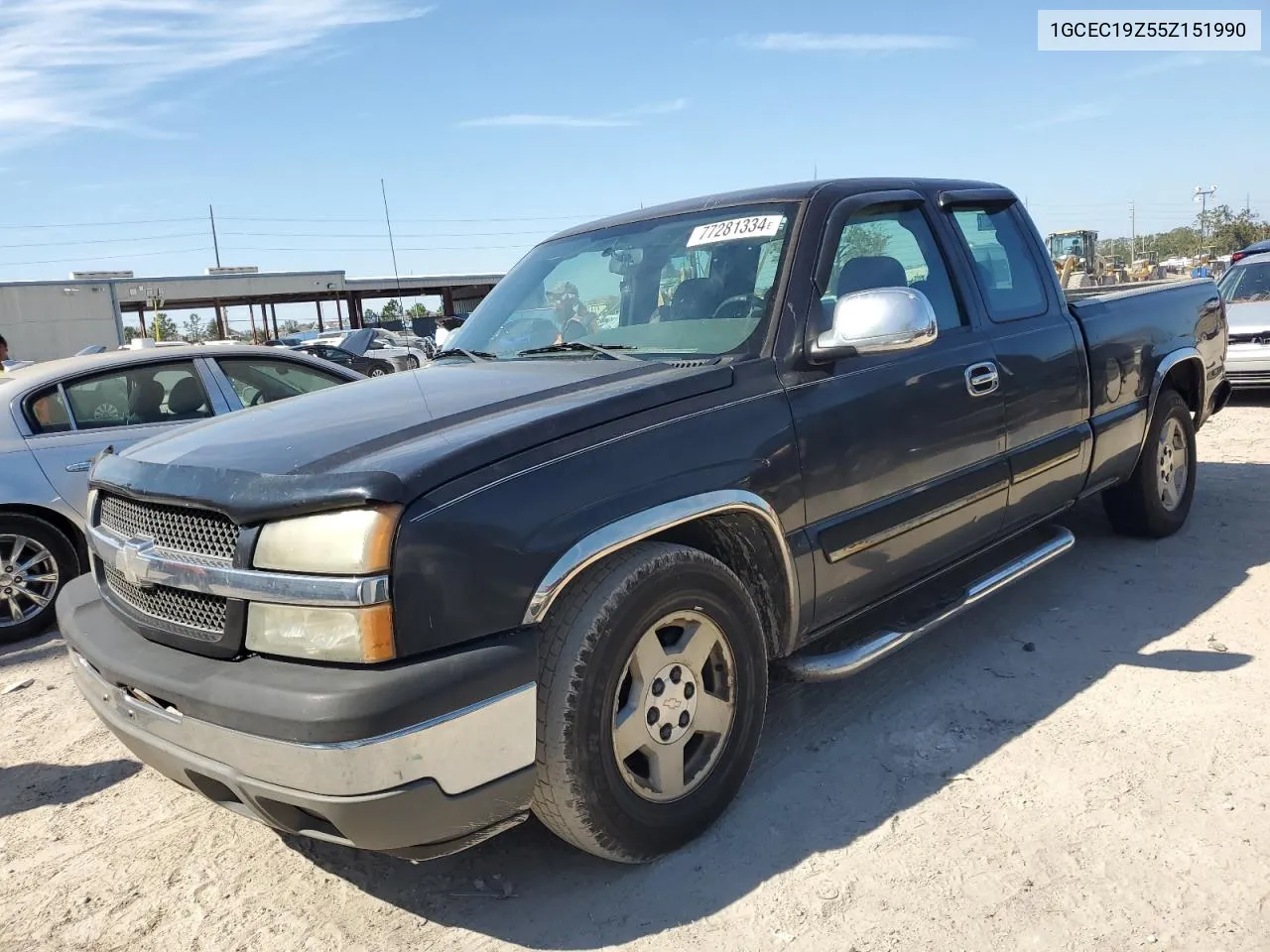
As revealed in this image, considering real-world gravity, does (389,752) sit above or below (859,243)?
below

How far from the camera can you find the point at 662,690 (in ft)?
8.43

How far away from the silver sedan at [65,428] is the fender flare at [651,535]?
2945 millimetres

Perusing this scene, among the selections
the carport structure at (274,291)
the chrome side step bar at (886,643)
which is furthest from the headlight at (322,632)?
the carport structure at (274,291)

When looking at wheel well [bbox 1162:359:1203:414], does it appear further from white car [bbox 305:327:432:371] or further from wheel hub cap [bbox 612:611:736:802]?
white car [bbox 305:327:432:371]

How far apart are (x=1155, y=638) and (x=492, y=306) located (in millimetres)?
3179

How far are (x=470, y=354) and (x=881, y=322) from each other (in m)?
1.67

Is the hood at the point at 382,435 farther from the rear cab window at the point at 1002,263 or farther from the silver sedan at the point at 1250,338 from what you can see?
the silver sedan at the point at 1250,338

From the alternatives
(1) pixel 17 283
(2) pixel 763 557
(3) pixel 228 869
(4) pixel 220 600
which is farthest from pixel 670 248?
(1) pixel 17 283

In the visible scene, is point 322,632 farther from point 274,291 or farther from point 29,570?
point 274,291

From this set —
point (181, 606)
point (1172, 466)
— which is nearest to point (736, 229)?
point (181, 606)

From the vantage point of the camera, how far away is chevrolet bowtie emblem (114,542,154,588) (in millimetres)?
2446

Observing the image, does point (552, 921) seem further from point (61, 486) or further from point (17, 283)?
point (17, 283)

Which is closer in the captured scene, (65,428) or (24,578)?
(24,578)

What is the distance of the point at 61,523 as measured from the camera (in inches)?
206
